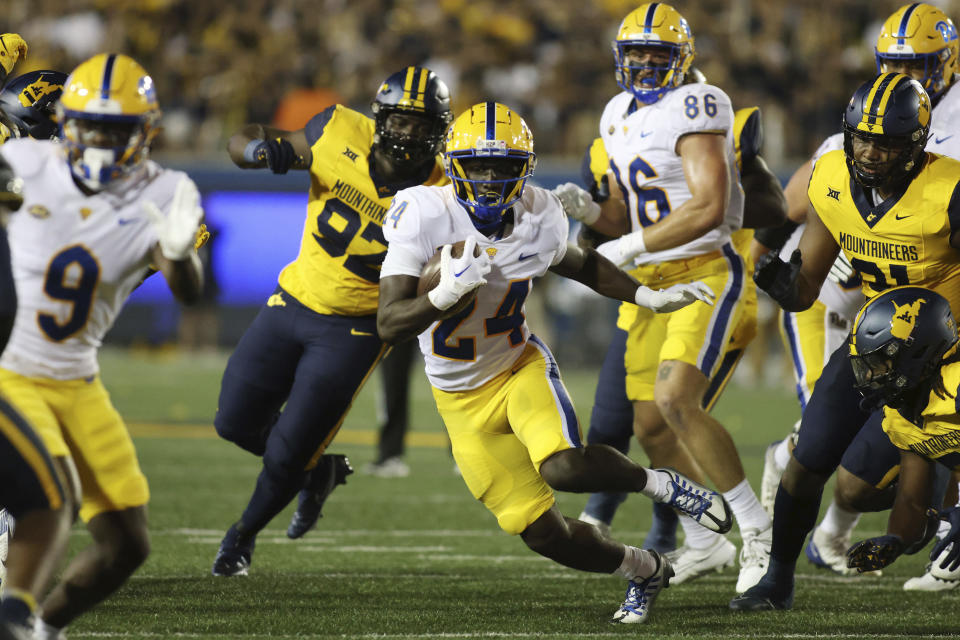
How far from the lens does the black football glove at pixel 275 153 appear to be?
15.9 feet

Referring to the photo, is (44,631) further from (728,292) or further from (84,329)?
(728,292)

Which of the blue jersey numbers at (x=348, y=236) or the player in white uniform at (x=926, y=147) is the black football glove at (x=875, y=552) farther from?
the blue jersey numbers at (x=348, y=236)

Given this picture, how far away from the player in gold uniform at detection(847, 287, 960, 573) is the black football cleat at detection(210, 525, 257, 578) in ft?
7.42

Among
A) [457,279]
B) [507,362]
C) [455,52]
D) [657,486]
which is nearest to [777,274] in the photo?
[657,486]

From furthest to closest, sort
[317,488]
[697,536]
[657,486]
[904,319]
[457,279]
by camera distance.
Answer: [317,488], [697,536], [657,486], [904,319], [457,279]

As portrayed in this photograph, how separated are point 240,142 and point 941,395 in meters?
2.63

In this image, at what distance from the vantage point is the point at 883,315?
13.3 ft

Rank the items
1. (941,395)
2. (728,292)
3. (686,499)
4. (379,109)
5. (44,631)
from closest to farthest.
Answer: (44,631)
(941,395)
(686,499)
(379,109)
(728,292)

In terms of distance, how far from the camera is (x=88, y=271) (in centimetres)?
341

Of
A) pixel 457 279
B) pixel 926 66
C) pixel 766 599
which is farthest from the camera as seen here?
pixel 926 66

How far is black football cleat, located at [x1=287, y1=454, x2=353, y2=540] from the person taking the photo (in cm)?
542

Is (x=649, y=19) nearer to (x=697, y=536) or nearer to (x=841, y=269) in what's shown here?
(x=841, y=269)

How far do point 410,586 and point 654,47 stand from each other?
90.9 inches

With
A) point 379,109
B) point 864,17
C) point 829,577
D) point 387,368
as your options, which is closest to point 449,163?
point 379,109
